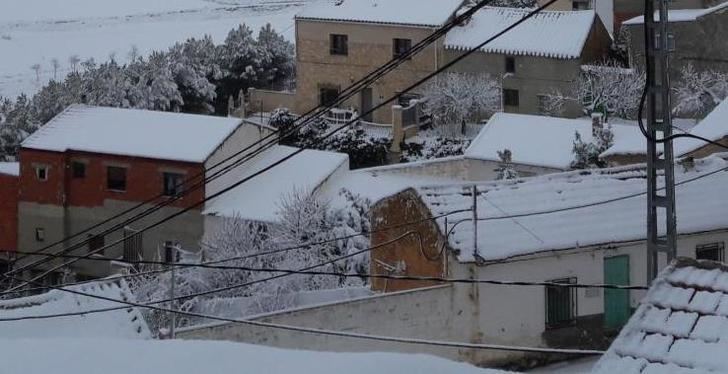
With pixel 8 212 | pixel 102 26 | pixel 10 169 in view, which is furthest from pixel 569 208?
pixel 102 26

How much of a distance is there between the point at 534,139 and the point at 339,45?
1165 centimetres

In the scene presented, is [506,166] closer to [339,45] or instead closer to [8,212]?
[8,212]

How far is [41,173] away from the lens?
106 feet

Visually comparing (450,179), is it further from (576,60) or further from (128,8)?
(128,8)

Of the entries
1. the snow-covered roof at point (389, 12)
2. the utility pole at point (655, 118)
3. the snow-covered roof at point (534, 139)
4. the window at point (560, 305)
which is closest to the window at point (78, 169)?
the snow-covered roof at point (534, 139)

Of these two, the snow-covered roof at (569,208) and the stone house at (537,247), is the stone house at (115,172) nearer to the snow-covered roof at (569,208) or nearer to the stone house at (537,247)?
the stone house at (537,247)

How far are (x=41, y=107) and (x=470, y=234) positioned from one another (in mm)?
24205

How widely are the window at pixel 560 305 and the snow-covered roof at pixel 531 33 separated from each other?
837 inches

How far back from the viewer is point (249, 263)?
994 inches

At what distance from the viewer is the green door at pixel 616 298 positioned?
18.8 m

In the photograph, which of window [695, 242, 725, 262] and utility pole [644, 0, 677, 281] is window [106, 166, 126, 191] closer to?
window [695, 242, 725, 262]

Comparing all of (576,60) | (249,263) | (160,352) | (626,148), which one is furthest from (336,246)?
(160,352)

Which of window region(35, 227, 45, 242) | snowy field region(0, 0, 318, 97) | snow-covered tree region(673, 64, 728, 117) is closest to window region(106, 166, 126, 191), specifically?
window region(35, 227, 45, 242)

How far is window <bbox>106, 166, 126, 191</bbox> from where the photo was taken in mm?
32062
